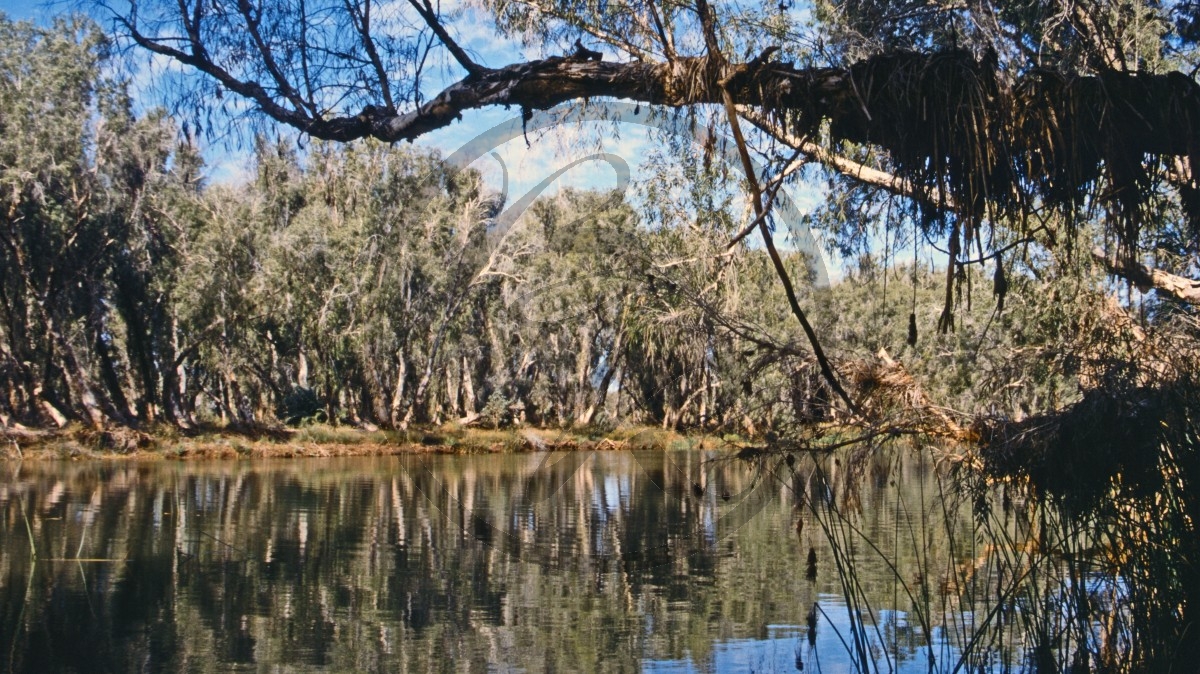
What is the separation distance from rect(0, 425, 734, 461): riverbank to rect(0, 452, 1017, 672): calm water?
24.4ft

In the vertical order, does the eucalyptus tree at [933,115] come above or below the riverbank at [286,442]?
above

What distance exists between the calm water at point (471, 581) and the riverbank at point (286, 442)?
7.43m

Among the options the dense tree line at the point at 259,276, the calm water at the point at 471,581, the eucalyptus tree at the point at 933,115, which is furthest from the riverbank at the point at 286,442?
the eucalyptus tree at the point at 933,115

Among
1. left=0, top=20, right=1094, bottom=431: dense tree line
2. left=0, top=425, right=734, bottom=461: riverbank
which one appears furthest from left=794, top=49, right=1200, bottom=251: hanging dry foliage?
left=0, top=425, right=734, bottom=461: riverbank

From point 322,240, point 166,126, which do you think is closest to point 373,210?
point 322,240

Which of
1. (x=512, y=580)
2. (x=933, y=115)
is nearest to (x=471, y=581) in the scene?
(x=512, y=580)

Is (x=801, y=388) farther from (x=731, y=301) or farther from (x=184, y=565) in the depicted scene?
(x=184, y=565)

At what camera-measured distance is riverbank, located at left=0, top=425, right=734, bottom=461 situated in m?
18.7

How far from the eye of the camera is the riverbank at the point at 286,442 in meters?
18.7

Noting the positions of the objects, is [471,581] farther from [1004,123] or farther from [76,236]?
[76,236]

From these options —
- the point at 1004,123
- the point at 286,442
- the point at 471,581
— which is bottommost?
the point at 471,581

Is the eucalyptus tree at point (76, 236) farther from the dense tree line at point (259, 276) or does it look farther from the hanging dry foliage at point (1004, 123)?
the hanging dry foliage at point (1004, 123)

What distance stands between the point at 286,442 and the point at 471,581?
16166mm

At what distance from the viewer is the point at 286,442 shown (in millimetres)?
Result: 21734
